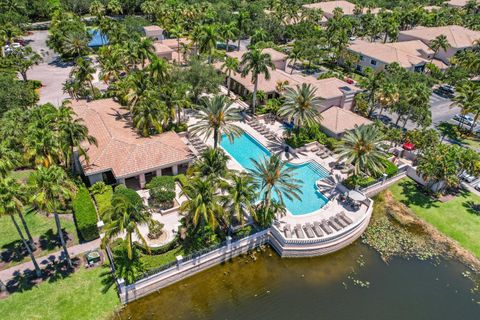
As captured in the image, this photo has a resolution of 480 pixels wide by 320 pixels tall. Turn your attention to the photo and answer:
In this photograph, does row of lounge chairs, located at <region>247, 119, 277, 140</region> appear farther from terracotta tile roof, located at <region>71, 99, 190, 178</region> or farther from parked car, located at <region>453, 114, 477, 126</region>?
parked car, located at <region>453, 114, 477, 126</region>

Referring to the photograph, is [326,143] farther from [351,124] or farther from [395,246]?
[395,246]

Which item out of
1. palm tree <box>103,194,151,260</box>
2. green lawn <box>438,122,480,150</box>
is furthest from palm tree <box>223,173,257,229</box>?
green lawn <box>438,122,480,150</box>

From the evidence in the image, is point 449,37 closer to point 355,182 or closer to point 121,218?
point 355,182

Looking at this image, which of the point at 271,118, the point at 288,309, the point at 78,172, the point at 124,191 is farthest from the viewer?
the point at 271,118

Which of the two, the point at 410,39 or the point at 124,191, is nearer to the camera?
the point at 124,191

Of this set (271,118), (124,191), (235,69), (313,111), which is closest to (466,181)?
(313,111)

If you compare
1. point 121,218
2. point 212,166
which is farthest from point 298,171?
point 121,218
